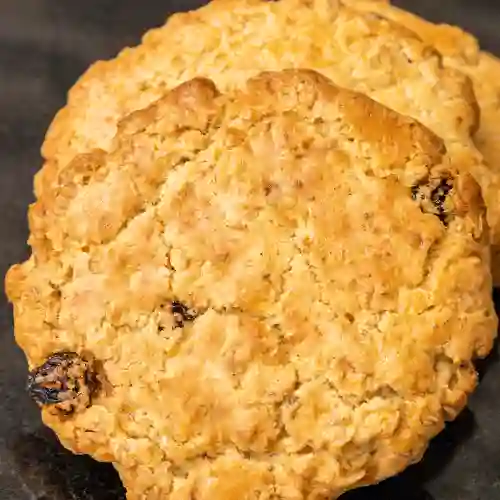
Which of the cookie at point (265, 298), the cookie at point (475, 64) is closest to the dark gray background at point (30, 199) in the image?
the cookie at point (265, 298)

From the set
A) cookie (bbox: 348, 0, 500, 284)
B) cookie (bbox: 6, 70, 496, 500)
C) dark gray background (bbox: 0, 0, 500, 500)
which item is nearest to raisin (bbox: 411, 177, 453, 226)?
cookie (bbox: 6, 70, 496, 500)

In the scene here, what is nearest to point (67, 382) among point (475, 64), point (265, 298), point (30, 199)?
point (265, 298)

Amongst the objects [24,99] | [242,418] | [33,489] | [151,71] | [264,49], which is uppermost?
[264,49]

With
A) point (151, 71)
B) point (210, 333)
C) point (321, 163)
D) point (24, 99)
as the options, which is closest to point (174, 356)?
point (210, 333)

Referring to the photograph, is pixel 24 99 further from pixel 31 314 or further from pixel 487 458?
pixel 487 458

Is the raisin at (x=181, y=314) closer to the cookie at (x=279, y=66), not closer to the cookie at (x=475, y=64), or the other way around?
the cookie at (x=279, y=66)

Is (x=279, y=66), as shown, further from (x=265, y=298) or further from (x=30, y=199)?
(x=30, y=199)
